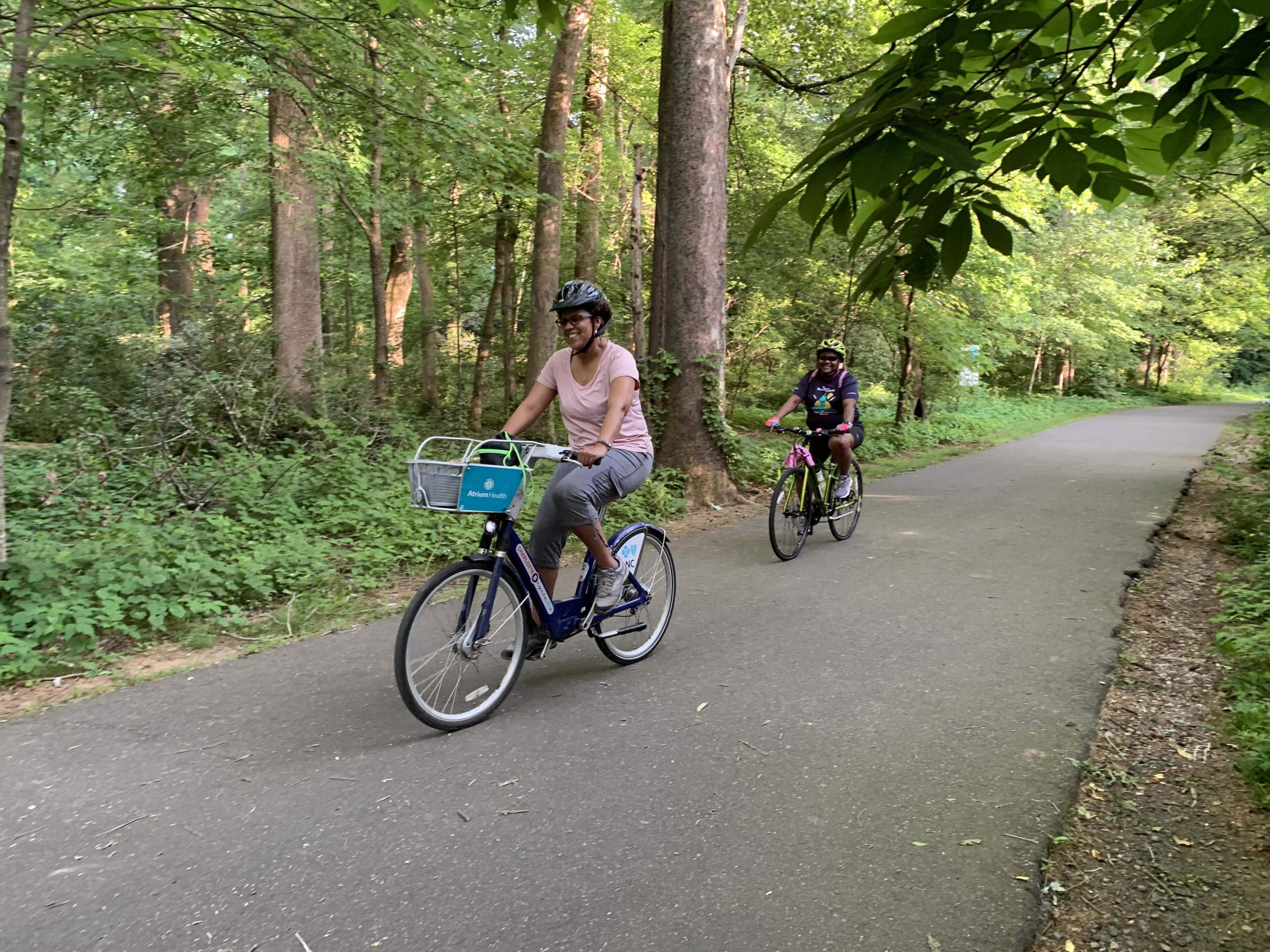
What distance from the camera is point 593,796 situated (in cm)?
319

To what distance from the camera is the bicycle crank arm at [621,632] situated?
4.46 m

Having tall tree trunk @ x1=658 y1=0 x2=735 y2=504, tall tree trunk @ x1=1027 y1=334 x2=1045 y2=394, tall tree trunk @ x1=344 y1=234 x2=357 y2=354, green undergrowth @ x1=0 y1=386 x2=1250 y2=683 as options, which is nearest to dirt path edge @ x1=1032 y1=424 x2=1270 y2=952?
green undergrowth @ x1=0 y1=386 x2=1250 y2=683

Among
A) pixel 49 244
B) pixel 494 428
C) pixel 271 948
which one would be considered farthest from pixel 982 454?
pixel 49 244

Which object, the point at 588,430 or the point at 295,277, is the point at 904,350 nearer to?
the point at 295,277

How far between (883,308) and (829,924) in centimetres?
1400

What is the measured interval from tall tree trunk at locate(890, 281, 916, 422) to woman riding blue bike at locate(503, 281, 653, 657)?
10.7m

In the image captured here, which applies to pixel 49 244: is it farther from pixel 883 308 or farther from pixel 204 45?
pixel 883 308

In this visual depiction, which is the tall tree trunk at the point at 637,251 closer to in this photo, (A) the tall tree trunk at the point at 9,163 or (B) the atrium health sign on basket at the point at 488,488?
(A) the tall tree trunk at the point at 9,163

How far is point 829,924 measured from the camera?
2.44 metres

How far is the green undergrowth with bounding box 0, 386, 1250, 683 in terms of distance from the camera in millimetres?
4832

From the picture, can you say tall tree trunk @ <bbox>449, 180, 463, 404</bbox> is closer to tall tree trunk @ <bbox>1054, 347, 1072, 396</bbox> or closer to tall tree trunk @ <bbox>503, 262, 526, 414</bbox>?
tall tree trunk @ <bbox>503, 262, 526, 414</bbox>

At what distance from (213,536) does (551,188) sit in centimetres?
837

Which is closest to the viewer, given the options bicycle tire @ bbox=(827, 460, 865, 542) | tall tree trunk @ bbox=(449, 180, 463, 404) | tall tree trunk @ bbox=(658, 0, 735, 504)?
bicycle tire @ bbox=(827, 460, 865, 542)

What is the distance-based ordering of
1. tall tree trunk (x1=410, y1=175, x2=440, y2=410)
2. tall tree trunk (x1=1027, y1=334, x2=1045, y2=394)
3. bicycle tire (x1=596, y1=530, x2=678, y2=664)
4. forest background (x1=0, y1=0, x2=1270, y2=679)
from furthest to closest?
tall tree trunk (x1=1027, y1=334, x2=1045, y2=394)
tall tree trunk (x1=410, y1=175, x2=440, y2=410)
bicycle tire (x1=596, y1=530, x2=678, y2=664)
forest background (x1=0, y1=0, x2=1270, y2=679)
